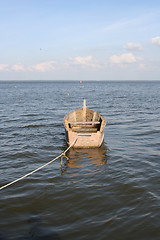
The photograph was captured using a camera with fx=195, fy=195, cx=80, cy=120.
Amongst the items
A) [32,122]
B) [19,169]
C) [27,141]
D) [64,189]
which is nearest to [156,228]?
[64,189]

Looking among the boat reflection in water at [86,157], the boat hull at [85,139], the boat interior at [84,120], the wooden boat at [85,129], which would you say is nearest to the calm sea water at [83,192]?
the boat reflection in water at [86,157]

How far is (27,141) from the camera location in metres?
12.8

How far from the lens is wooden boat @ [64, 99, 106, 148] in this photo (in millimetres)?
10454

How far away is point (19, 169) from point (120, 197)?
4607 millimetres

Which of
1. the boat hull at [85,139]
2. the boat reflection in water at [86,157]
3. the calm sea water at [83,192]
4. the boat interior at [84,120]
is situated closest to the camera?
the calm sea water at [83,192]

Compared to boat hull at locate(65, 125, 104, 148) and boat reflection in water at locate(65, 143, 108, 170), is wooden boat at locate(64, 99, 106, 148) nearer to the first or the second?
boat hull at locate(65, 125, 104, 148)

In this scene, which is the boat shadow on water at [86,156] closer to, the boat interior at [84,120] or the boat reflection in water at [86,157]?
the boat reflection in water at [86,157]

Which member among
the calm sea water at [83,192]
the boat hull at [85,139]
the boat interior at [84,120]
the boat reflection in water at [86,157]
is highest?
the boat interior at [84,120]


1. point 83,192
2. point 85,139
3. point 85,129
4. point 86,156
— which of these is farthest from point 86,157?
point 85,129

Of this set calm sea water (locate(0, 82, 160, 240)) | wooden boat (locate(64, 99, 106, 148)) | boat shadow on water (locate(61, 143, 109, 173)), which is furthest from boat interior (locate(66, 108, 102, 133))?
boat shadow on water (locate(61, 143, 109, 173))

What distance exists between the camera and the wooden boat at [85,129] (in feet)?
34.3

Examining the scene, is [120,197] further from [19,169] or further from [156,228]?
[19,169]

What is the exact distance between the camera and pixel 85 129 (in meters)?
13.0

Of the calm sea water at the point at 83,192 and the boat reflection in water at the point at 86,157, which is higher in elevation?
the boat reflection in water at the point at 86,157
